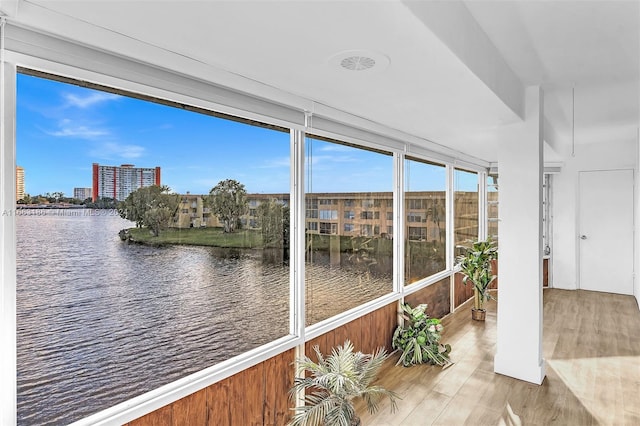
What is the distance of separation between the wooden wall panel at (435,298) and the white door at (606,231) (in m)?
2.90

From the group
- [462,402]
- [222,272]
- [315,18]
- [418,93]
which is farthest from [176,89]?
[462,402]

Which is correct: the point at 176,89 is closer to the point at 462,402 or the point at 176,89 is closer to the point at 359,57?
the point at 359,57

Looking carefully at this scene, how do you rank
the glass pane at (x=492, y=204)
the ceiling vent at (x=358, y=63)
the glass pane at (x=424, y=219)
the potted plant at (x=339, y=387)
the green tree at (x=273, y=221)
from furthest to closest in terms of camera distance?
1. the glass pane at (x=492, y=204)
2. the glass pane at (x=424, y=219)
3. the green tree at (x=273, y=221)
4. the potted plant at (x=339, y=387)
5. the ceiling vent at (x=358, y=63)

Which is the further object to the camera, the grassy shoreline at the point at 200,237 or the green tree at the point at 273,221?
the green tree at the point at 273,221

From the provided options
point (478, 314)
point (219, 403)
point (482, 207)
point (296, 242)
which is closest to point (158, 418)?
point (219, 403)

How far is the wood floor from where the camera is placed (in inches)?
106

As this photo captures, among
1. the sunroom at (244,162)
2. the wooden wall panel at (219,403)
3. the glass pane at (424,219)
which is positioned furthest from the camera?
the glass pane at (424,219)

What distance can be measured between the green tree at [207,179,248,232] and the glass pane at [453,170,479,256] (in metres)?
3.88

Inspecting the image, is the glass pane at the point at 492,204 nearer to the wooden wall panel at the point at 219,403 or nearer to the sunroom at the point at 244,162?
the sunroom at the point at 244,162

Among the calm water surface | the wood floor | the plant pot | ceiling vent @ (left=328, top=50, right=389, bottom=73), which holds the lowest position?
the wood floor

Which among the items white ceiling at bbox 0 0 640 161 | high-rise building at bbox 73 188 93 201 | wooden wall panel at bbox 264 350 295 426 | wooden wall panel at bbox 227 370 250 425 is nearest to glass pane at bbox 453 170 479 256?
white ceiling at bbox 0 0 640 161

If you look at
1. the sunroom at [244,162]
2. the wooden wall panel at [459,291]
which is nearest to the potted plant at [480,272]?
the wooden wall panel at [459,291]

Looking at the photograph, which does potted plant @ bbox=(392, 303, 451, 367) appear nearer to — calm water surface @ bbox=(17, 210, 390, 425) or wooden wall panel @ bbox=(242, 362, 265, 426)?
wooden wall panel @ bbox=(242, 362, 265, 426)

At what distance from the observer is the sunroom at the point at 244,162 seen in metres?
1.50
